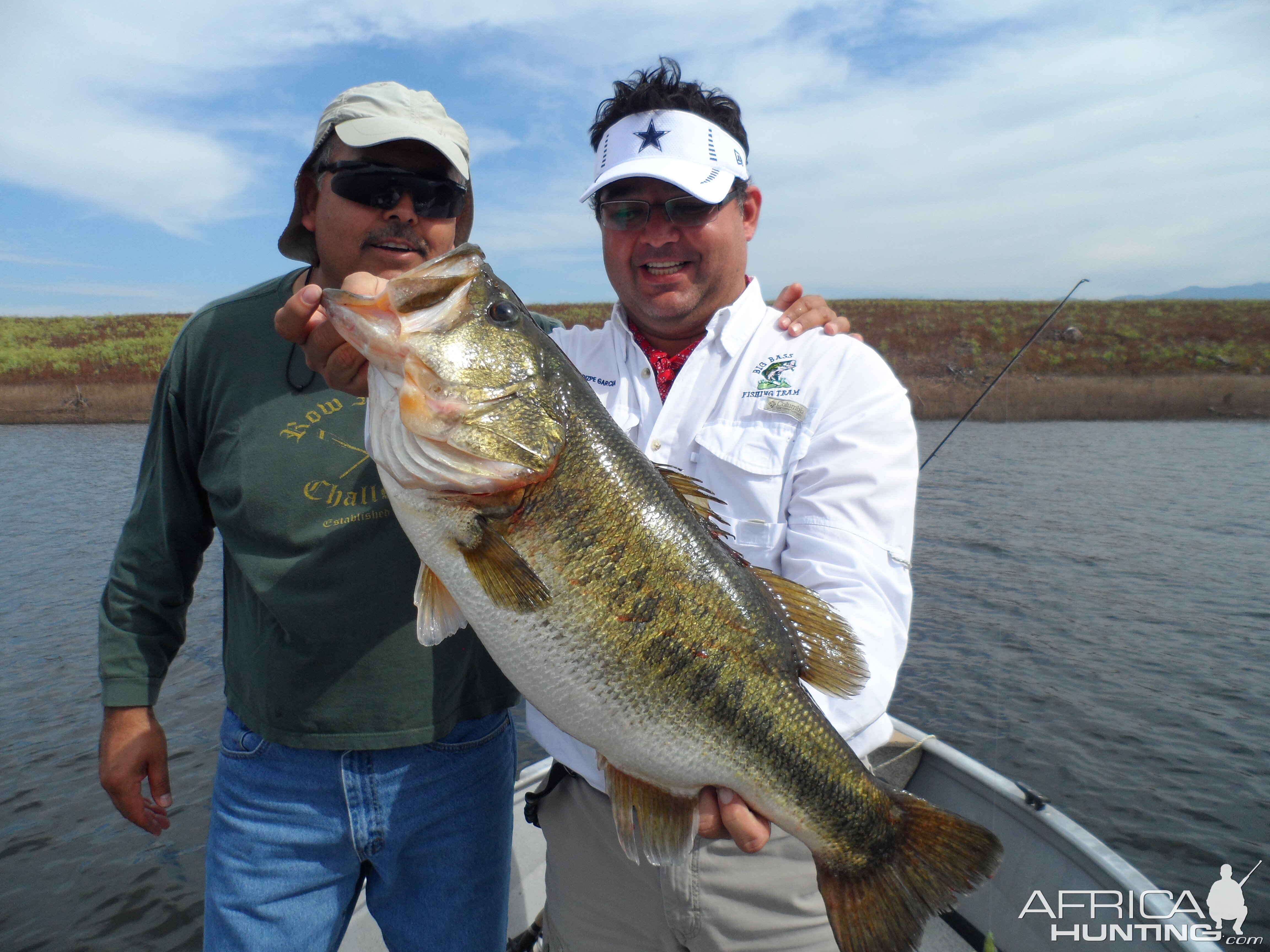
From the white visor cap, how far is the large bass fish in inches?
35.7

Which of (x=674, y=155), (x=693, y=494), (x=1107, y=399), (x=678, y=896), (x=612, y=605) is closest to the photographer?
(x=612, y=605)

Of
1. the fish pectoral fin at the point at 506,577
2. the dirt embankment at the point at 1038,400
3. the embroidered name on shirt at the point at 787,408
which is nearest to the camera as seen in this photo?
the fish pectoral fin at the point at 506,577

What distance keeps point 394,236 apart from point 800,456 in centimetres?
162

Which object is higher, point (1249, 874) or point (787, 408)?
point (787, 408)

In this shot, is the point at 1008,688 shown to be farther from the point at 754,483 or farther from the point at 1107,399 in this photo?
the point at 1107,399

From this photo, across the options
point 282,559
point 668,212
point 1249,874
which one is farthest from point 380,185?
point 1249,874

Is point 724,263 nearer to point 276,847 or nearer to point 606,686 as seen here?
point 606,686

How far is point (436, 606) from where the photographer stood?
197cm

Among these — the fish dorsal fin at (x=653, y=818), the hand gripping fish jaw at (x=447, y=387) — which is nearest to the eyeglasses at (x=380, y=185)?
the hand gripping fish jaw at (x=447, y=387)

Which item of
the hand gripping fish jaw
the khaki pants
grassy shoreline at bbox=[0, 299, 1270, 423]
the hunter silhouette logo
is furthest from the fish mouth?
grassy shoreline at bbox=[0, 299, 1270, 423]

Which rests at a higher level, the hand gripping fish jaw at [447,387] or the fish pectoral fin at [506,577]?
the hand gripping fish jaw at [447,387]

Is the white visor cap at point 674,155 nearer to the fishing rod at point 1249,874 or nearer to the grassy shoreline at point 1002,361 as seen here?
the fishing rod at point 1249,874

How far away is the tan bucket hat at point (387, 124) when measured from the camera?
2428 mm

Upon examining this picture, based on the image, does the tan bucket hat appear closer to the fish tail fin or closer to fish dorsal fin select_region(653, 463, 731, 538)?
fish dorsal fin select_region(653, 463, 731, 538)
